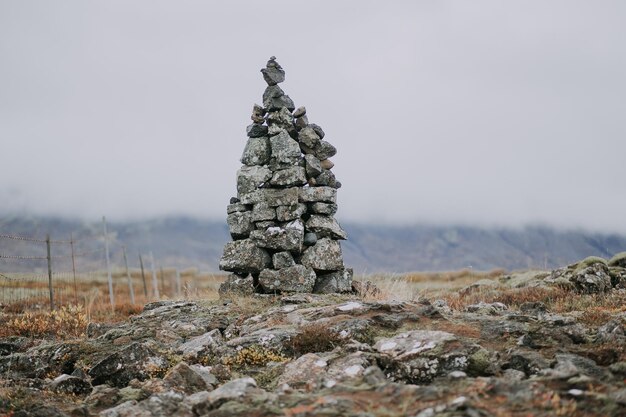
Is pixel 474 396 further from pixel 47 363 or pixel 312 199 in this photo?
pixel 312 199

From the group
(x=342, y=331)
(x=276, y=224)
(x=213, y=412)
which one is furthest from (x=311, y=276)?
(x=213, y=412)

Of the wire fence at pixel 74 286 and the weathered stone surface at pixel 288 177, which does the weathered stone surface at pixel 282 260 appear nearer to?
the weathered stone surface at pixel 288 177

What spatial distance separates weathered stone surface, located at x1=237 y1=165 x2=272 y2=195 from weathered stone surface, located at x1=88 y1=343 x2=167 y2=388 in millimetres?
8375

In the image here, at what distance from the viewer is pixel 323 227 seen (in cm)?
1823

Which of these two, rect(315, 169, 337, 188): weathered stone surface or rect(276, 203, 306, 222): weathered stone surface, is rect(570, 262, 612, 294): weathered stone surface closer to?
rect(315, 169, 337, 188): weathered stone surface

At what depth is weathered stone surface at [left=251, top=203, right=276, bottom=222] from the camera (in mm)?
18219

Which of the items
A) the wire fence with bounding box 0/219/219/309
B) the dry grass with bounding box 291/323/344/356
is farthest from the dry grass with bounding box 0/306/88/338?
the dry grass with bounding box 291/323/344/356

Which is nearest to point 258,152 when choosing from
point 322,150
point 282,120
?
point 282,120

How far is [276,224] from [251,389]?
11.1 meters

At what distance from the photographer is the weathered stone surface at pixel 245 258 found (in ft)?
58.6

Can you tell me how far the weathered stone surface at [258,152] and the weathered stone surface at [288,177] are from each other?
855mm

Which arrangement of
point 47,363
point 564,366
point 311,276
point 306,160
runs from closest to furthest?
point 564,366 < point 47,363 < point 311,276 < point 306,160

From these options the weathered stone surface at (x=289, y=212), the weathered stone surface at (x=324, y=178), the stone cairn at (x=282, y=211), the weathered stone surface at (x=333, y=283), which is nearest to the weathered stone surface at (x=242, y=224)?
the stone cairn at (x=282, y=211)

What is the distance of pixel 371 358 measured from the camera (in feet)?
30.3
